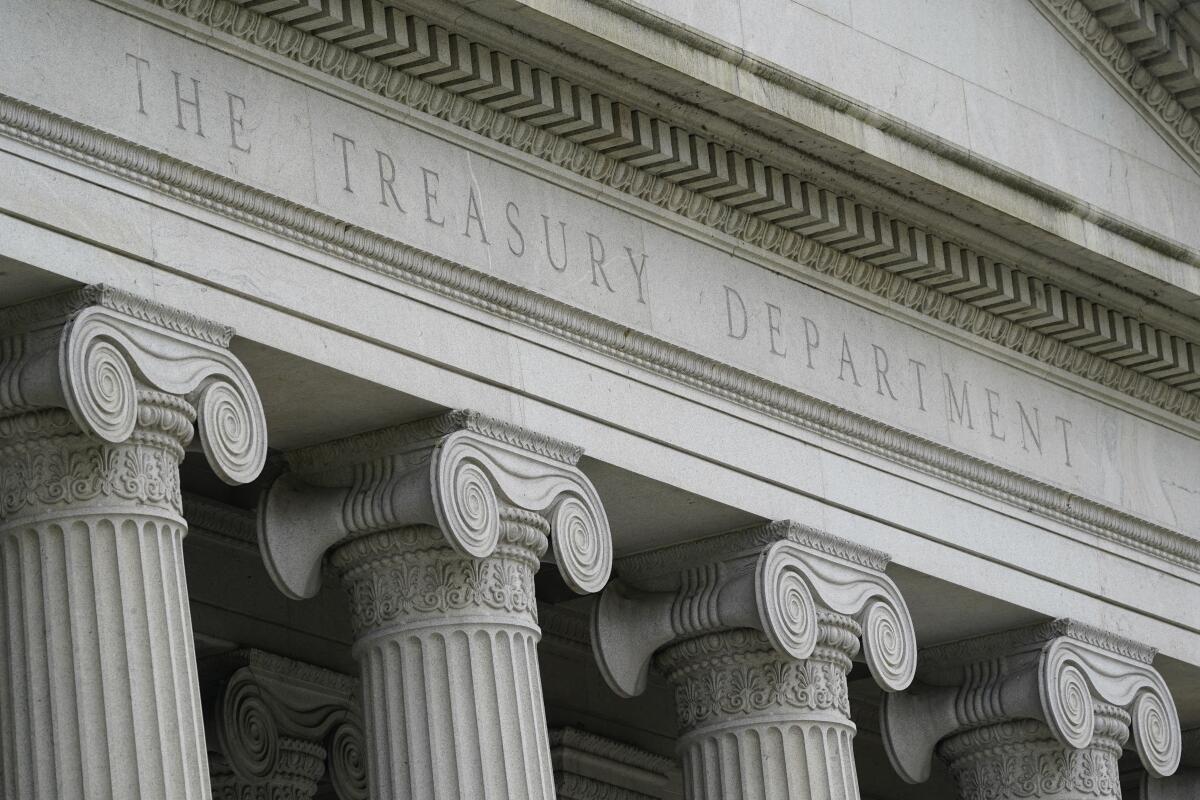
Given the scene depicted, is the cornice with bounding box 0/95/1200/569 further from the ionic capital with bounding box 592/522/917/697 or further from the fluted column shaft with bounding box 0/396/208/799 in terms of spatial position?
the fluted column shaft with bounding box 0/396/208/799

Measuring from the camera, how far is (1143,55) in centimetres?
3059

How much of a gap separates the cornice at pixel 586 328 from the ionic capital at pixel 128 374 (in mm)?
1007

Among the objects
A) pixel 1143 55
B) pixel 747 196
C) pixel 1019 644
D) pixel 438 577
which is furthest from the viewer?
pixel 1143 55

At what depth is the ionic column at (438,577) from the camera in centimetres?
2194

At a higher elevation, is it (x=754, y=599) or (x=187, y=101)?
(x=187, y=101)

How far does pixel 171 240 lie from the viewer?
20.4 m

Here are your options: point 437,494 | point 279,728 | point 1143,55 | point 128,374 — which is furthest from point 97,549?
point 1143,55

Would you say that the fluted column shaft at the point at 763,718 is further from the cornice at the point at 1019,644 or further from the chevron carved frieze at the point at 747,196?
the chevron carved frieze at the point at 747,196

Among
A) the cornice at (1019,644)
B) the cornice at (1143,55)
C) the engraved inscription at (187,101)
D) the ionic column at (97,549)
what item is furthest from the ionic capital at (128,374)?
the cornice at (1143,55)

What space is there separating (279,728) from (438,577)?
17.2 ft

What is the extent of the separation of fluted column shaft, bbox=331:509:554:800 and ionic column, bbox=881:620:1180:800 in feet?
21.7

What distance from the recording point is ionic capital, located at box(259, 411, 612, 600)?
22.0 metres

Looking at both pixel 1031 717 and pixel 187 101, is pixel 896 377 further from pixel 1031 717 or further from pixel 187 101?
pixel 187 101

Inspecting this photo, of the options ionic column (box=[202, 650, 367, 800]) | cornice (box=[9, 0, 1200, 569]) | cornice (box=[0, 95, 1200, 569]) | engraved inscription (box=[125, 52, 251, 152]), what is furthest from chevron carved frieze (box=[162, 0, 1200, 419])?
ionic column (box=[202, 650, 367, 800])
